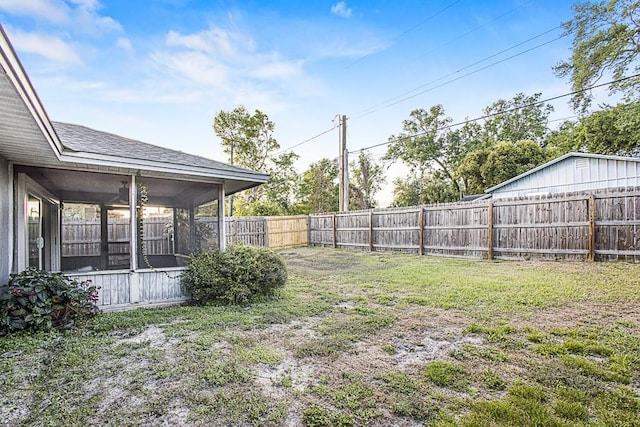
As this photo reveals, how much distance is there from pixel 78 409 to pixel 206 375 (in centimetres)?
81

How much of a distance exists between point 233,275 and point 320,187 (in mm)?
16730

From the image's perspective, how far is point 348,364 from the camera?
9.14 ft

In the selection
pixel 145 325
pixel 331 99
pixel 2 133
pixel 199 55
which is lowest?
pixel 145 325

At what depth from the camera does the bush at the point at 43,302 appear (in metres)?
3.55

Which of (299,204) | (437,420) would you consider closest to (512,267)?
(437,420)

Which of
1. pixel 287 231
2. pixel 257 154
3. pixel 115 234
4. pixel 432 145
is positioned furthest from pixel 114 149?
pixel 432 145

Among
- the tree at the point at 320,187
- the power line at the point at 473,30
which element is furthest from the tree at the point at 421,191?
the power line at the point at 473,30

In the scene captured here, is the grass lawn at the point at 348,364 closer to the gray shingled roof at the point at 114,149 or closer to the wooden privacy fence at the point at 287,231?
the gray shingled roof at the point at 114,149

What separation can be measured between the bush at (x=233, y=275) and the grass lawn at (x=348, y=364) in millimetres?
323

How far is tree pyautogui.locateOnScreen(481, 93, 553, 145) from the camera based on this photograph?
900 inches

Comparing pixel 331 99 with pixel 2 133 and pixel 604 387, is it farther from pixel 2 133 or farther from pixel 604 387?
pixel 604 387

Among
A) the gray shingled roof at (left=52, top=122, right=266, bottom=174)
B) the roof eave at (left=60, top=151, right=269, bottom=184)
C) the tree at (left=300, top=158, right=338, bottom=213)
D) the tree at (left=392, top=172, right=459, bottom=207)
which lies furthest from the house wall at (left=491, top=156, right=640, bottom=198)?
the gray shingled roof at (left=52, top=122, right=266, bottom=174)

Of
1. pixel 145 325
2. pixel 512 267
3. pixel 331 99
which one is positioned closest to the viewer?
pixel 145 325

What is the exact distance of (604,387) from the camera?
224 cm
